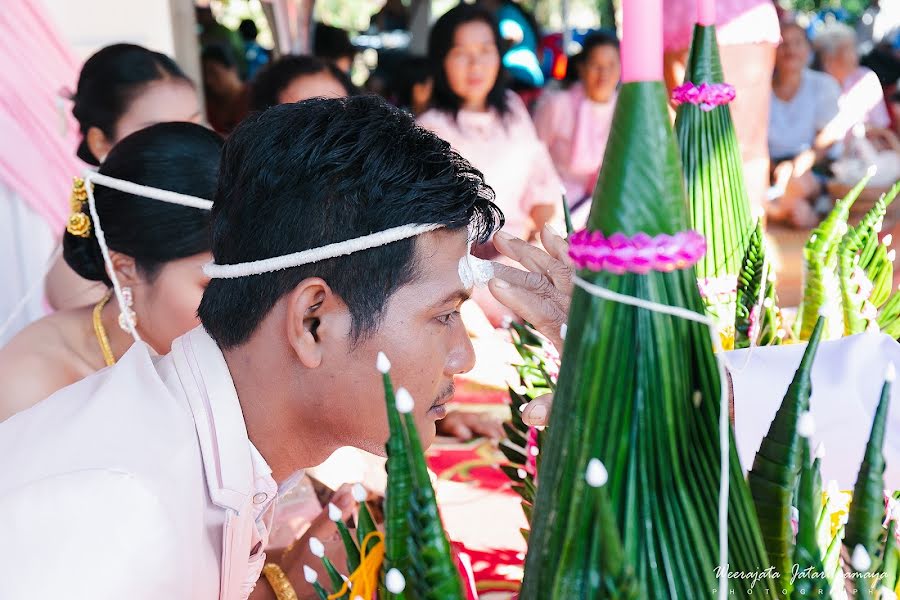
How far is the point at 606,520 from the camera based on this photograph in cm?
40

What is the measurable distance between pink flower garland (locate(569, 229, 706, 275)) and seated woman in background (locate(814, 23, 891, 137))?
4.32 m

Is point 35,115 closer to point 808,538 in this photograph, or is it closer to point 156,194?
point 156,194

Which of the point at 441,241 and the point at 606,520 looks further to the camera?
the point at 441,241

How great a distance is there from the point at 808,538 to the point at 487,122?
2535 millimetres

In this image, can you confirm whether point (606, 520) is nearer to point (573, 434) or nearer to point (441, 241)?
point (573, 434)

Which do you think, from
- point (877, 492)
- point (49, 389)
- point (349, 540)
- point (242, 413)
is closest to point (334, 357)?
point (242, 413)

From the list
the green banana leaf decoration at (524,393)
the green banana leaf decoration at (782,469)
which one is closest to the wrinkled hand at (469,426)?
the green banana leaf decoration at (524,393)

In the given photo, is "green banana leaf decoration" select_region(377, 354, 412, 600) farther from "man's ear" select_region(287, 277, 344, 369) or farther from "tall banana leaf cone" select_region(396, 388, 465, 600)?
"man's ear" select_region(287, 277, 344, 369)

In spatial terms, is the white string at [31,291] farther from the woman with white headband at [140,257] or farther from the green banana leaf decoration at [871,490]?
the green banana leaf decoration at [871,490]

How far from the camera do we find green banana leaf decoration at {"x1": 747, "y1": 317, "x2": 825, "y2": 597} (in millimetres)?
471

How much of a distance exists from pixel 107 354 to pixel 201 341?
64 centimetres

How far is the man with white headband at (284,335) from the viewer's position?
0.75 metres

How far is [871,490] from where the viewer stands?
0.47 m

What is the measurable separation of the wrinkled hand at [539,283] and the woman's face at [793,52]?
4064 mm
